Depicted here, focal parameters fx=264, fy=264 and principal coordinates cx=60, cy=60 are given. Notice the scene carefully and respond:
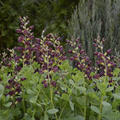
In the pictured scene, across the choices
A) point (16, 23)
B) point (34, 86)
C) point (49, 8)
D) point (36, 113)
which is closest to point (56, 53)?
point (34, 86)

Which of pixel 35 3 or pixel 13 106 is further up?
pixel 35 3

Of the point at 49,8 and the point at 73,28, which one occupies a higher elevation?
the point at 49,8

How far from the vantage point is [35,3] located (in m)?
5.20

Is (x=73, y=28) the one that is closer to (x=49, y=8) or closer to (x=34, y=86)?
(x=49, y=8)

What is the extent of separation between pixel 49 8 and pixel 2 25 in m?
0.96

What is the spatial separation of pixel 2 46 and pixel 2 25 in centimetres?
40

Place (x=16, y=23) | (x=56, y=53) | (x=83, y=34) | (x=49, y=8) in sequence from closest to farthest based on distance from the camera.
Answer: (x=56, y=53), (x=83, y=34), (x=16, y=23), (x=49, y=8)

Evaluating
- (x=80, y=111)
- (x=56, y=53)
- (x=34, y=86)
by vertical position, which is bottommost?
(x=80, y=111)

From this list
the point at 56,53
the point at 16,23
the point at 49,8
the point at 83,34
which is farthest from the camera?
the point at 49,8

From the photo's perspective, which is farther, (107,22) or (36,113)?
(107,22)

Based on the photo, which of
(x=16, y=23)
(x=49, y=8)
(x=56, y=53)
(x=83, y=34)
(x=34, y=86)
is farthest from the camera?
(x=49, y=8)

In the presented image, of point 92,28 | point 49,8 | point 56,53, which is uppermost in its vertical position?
point 49,8

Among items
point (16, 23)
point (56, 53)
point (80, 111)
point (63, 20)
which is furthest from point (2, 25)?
point (80, 111)

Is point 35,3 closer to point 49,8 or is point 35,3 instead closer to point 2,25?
point 49,8
